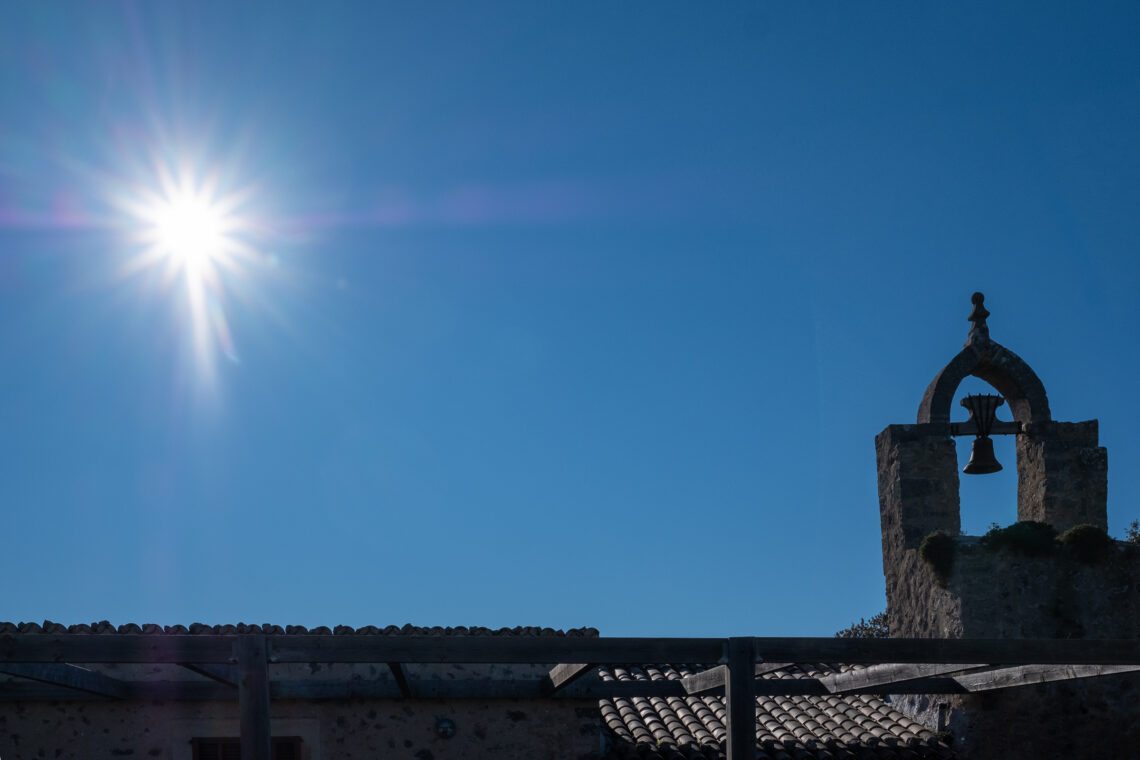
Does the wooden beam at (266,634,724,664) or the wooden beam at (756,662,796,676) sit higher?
the wooden beam at (266,634,724,664)

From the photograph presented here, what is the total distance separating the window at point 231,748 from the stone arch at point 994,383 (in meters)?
6.63

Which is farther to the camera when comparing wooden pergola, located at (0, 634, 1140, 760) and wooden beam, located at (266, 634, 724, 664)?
wooden beam, located at (266, 634, 724, 664)

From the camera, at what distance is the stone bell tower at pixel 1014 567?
1045cm

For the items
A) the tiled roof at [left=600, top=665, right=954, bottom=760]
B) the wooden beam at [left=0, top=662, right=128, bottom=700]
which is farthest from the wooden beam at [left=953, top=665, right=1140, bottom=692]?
the wooden beam at [left=0, top=662, right=128, bottom=700]

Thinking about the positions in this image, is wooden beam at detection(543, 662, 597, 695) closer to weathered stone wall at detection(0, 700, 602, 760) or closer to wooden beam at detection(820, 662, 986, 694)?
weathered stone wall at detection(0, 700, 602, 760)

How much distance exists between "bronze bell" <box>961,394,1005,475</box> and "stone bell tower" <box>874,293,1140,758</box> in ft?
0.03

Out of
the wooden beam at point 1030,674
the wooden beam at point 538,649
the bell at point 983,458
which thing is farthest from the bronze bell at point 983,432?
the wooden beam at point 538,649

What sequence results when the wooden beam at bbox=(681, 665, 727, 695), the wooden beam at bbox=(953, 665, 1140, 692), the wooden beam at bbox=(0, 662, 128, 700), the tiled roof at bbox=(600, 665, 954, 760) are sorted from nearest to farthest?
the wooden beam at bbox=(0, 662, 128, 700)
the wooden beam at bbox=(681, 665, 727, 695)
the wooden beam at bbox=(953, 665, 1140, 692)
the tiled roof at bbox=(600, 665, 954, 760)

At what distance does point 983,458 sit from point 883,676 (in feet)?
11.3

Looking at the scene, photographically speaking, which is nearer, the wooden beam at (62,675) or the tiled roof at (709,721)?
the wooden beam at (62,675)

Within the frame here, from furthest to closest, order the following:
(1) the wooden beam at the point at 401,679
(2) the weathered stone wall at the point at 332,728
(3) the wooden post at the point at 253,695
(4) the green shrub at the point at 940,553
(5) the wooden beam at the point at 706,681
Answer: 1. (4) the green shrub at the point at 940,553
2. (2) the weathered stone wall at the point at 332,728
3. (1) the wooden beam at the point at 401,679
4. (5) the wooden beam at the point at 706,681
5. (3) the wooden post at the point at 253,695

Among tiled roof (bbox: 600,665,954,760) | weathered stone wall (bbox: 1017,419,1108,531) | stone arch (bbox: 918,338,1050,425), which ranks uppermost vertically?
stone arch (bbox: 918,338,1050,425)

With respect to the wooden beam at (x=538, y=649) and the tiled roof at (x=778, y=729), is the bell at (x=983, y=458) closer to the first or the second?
the tiled roof at (x=778, y=729)

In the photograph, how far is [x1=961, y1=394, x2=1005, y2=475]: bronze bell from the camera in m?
11.2
